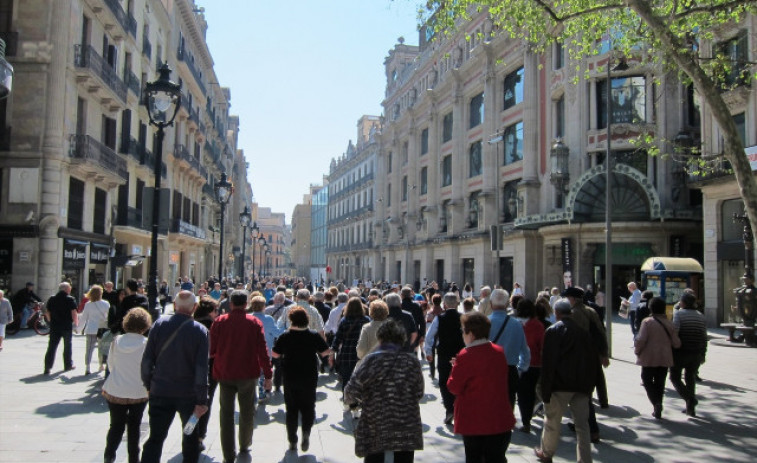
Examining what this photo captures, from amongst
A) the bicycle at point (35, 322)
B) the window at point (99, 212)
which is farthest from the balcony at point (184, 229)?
the bicycle at point (35, 322)

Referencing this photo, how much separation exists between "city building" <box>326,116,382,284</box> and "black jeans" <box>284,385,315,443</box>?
55121mm

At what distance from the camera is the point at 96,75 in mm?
21562

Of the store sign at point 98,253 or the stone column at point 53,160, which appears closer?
the stone column at point 53,160

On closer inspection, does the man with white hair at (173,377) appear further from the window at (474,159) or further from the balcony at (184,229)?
the window at (474,159)

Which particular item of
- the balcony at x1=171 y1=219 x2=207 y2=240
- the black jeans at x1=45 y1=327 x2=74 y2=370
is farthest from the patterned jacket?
the balcony at x1=171 y1=219 x2=207 y2=240

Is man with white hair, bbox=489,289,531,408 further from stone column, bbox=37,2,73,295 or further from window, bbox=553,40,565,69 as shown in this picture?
window, bbox=553,40,565,69

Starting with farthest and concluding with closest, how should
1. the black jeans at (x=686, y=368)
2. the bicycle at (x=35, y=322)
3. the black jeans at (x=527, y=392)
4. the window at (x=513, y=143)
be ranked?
the window at (x=513, y=143), the bicycle at (x=35, y=322), the black jeans at (x=686, y=368), the black jeans at (x=527, y=392)

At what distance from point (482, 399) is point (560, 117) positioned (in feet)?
91.8

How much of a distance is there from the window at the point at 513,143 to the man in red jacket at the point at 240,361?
96.9ft

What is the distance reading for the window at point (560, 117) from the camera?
3030 centimetres

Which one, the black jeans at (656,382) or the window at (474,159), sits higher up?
the window at (474,159)

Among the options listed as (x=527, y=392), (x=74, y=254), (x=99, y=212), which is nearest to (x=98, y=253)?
(x=99, y=212)

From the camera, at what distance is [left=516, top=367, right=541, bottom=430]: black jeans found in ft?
25.4

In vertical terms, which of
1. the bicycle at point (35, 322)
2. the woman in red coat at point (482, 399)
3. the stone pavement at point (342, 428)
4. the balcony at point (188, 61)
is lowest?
the stone pavement at point (342, 428)
